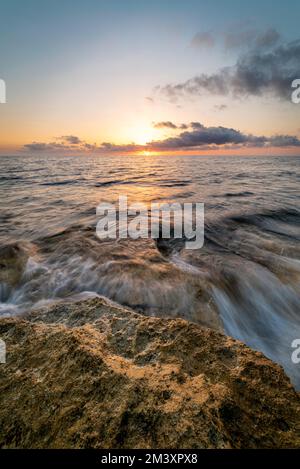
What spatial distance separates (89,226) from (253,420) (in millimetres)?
6059

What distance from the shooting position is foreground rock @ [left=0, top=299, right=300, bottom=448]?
1.37m

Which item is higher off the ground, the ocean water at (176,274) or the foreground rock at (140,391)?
the foreground rock at (140,391)

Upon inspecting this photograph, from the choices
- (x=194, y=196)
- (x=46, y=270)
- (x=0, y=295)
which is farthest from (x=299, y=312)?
(x=194, y=196)

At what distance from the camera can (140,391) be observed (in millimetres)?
1600

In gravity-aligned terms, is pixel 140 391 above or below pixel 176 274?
above

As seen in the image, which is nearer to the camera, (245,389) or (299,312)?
(245,389)

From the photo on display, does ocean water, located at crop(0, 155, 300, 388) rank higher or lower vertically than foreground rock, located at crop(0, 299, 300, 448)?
lower

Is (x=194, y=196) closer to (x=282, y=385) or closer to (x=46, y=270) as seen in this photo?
(x=46, y=270)

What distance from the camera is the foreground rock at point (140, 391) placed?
1372 mm

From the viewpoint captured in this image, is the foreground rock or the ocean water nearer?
the foreground rock

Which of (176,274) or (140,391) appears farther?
→ (176,274)

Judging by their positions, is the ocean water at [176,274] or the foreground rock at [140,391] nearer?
the foreground rock at [140,391]
